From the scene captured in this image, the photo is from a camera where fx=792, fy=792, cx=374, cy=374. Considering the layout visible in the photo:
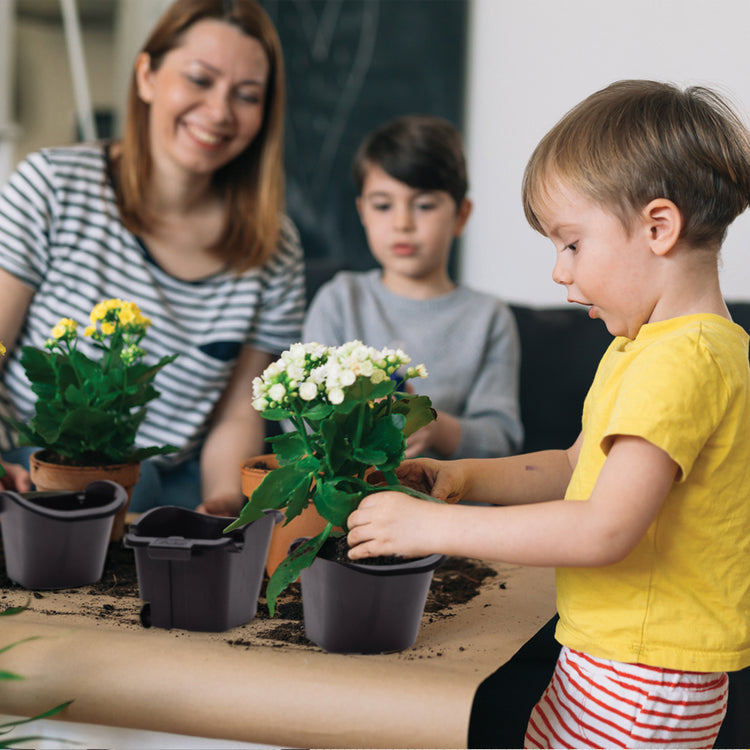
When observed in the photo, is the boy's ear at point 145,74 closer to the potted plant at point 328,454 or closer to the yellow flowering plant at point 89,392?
the yellow flowering plant at point 89,392

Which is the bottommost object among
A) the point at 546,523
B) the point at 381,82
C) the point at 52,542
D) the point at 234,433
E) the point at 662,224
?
the point at 234,433

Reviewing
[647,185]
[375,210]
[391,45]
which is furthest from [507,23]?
[647,185]

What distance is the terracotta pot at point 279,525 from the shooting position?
0.90m

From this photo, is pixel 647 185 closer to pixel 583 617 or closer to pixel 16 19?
pixel 583 617

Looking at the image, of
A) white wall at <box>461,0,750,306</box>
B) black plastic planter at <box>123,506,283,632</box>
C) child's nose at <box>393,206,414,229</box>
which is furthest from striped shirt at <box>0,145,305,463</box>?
white wall at <box>461,0,750,306</box>

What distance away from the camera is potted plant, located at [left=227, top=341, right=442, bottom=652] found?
29.1 inches

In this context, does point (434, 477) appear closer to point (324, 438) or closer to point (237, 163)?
point (324, 438)

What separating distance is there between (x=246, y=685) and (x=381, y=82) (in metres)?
2.38

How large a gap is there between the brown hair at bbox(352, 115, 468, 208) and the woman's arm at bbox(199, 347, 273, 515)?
49 cm

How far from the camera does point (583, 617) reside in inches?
30.8

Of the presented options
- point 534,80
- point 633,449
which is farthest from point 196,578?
point 534,80

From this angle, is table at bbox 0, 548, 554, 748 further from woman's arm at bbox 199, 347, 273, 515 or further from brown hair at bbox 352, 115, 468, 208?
brown hair at bbox 352, 115, 468, 208

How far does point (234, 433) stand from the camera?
164 centimetres

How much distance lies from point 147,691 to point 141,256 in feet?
3.47
